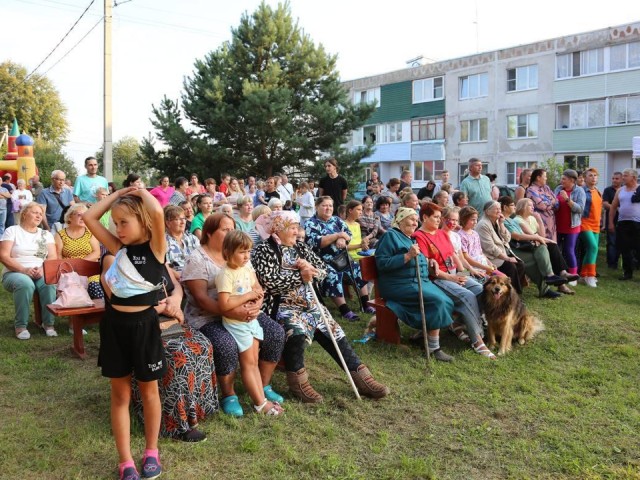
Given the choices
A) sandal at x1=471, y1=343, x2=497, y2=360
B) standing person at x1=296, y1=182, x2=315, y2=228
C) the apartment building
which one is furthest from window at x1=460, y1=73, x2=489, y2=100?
sandal at x1=471, y1=343, x2=497, y2=360

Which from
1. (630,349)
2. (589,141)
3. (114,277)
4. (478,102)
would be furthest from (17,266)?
(478,102)

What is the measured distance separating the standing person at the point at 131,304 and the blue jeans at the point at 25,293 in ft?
11.5

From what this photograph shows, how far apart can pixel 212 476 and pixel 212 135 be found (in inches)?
725

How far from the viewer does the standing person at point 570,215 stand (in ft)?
31.1

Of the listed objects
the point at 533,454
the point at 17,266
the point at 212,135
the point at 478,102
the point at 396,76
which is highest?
the point at 396,76

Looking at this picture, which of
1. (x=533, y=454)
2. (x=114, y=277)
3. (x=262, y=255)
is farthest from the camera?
(x=262, y=255)

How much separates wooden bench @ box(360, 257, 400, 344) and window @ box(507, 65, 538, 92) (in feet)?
93.9

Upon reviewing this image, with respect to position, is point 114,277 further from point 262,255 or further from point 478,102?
point 478,102

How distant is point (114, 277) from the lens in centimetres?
320

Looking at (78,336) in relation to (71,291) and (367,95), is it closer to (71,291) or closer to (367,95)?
(71,291)

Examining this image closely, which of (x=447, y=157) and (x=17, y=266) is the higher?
(x=447, y=157)

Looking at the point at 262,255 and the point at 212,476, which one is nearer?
the point at 212,476

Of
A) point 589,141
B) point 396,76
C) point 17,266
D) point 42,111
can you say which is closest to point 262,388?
point 17,266

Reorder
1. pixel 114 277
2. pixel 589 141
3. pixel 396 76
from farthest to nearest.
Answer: pixel 396 76, pixel 589 141, pixel 114 277
